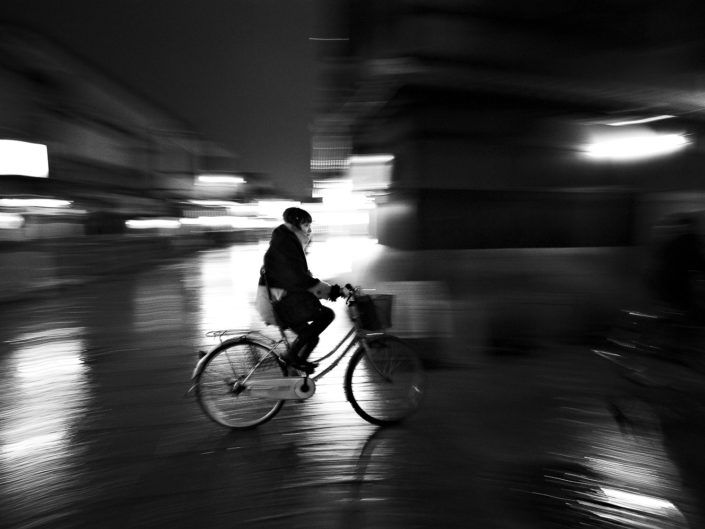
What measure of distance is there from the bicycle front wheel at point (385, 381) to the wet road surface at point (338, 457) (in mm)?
149

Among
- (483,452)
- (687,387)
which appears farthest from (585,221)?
(483,452)

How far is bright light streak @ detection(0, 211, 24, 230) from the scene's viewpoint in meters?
11.3

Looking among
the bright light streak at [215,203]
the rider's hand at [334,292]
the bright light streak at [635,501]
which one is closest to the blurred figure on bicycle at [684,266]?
the bright light streak at [635,501]

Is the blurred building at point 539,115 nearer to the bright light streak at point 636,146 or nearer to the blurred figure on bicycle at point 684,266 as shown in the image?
the bright light streak at point 636,146

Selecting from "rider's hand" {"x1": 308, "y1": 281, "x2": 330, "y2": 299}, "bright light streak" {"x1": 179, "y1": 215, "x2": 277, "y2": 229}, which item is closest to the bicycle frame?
"rider's hand" {"x1": 308, "y1": 281, "x2": 330, "y2": 299}

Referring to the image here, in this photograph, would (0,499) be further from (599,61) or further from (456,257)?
(599,61)

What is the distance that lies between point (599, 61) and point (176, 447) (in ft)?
32.4

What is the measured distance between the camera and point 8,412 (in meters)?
4.75

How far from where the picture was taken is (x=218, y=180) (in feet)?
151

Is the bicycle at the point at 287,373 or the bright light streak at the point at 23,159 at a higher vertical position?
the bright light streak at the point at 23,159

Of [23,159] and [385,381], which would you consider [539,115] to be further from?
[23,159]

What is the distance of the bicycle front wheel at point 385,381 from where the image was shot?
4.20m

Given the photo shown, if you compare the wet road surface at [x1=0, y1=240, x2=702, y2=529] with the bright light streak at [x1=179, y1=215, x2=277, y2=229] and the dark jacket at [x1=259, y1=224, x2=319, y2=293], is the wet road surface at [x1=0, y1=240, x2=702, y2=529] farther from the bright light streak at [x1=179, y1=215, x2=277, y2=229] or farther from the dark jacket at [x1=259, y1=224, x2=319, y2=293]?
the bright light streak at [x1=179, y1=215, x2=277, y2=229]

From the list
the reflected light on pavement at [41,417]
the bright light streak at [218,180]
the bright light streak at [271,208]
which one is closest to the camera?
the reflected light on pavement at [41,417]
